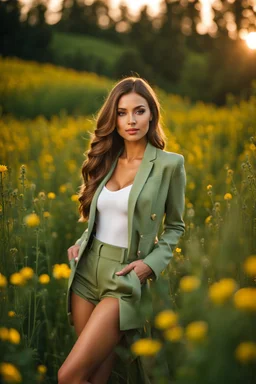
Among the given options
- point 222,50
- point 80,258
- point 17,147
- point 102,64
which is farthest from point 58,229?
point 102,64

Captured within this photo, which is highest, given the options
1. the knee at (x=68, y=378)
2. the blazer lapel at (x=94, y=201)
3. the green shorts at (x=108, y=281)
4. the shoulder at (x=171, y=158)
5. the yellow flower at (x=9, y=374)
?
the shoulder at (x=171, y=158)

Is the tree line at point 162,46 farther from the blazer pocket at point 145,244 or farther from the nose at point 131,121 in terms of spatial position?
the blazer pocket at point 145,244

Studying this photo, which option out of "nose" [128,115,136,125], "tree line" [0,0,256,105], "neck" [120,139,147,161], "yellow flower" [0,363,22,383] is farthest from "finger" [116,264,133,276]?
"tree line" [0,0,256,105]

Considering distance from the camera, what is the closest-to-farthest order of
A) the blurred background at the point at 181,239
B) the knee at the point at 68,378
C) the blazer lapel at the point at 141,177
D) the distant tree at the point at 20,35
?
the blurred background at the point at 181,239, the knee at the point at 68,378, the blazer lapel at the point at 141,177, the distant tree at the point at 20,35

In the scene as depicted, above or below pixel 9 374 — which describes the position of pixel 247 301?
above

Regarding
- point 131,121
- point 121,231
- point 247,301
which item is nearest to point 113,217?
point 121,231

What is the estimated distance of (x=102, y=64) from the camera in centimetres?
3097

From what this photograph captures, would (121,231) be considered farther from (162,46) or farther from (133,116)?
(162,46)

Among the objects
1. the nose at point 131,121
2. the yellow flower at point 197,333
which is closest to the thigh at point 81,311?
the nose at point 131,121

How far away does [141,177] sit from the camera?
8.21 feet

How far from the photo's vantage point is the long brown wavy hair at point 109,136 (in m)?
2.72

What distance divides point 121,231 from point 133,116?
0.74 meters

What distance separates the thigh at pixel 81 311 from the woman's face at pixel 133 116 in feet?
3.42

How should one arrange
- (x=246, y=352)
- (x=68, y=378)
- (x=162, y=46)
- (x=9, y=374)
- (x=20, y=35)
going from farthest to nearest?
(x=162, y=46) < (x=20, y=35) < (x=68, y=378) < (x=9, y=374) < (x=246, y=352)
